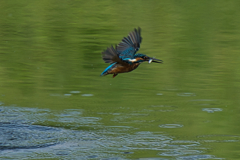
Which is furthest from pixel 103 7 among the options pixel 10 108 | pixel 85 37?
pixel 10 108

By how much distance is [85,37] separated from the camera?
15094mm

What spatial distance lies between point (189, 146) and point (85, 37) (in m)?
9.31

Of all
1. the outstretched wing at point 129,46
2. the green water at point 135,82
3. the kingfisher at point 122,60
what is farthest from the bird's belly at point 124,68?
the green water at point 135,82

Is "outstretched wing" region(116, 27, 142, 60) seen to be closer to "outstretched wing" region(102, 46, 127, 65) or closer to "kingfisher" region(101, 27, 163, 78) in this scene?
"kingfisher" region(101, 27, 163, 78)

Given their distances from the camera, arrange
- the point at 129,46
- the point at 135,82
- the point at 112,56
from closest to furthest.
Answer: the point at 112,56 < the point at 129,46 < the point at 135,82

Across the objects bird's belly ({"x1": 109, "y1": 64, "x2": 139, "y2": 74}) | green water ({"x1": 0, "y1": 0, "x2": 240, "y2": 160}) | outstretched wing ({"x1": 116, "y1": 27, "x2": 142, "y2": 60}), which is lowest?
green water ({"x1": 0, "y1": 0, "x2": 240, "y2": 160})

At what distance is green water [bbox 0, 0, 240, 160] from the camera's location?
6.61 metres

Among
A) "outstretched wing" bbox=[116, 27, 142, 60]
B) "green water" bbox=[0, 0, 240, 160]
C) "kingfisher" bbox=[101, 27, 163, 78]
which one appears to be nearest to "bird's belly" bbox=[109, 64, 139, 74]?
"kingfisher" bbox=[101, 27, 163, 78]

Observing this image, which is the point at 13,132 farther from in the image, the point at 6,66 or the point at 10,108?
the point at 6,66

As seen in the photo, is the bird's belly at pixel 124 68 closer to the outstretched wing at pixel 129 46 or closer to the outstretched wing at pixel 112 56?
the outstretched wing at pixel 112 56

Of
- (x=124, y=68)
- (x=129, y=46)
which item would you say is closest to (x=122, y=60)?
(x=124, y=68)

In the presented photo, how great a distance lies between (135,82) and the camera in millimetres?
9617

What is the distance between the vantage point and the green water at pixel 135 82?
21.7ft

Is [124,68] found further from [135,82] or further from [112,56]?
[135,82]
